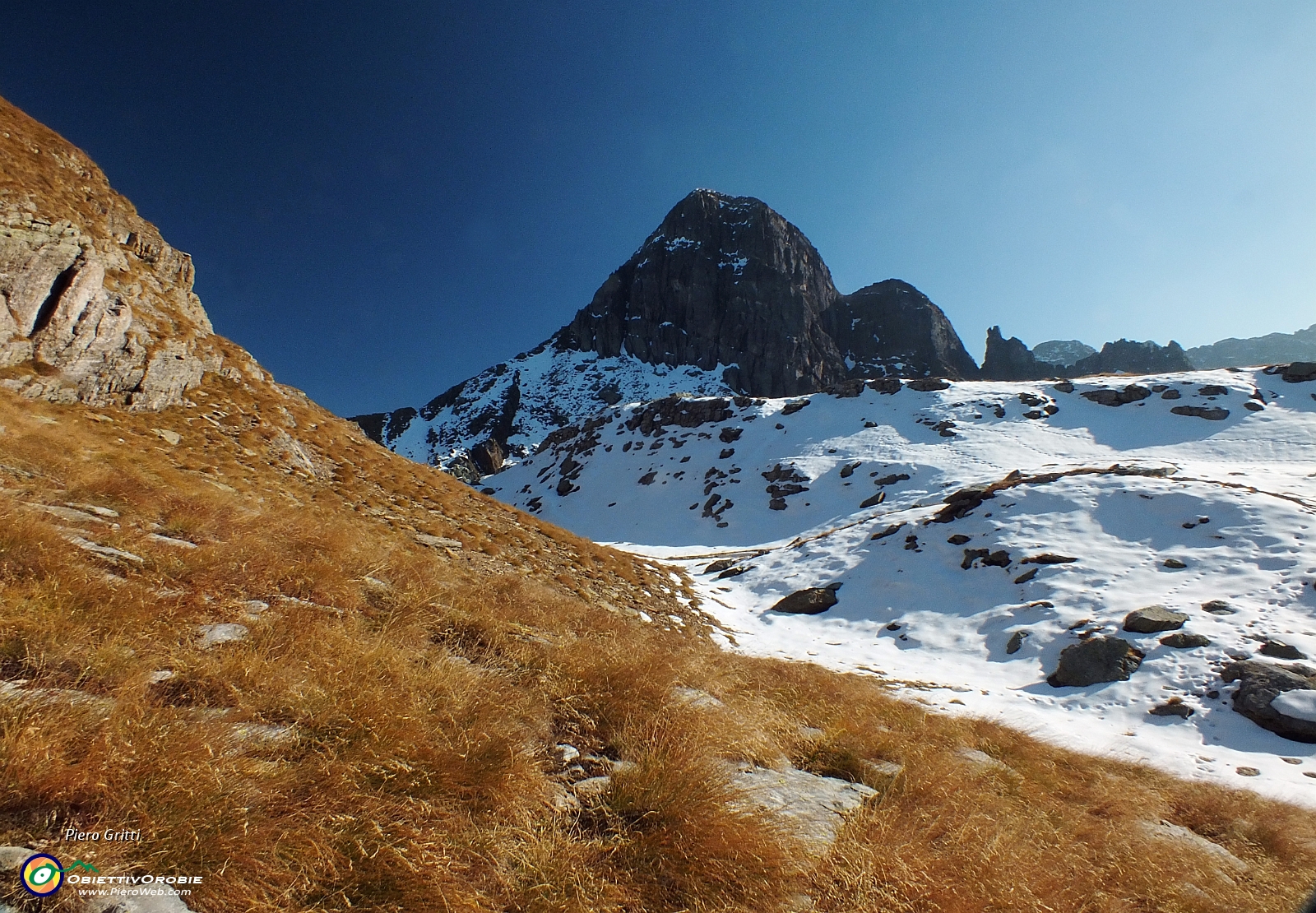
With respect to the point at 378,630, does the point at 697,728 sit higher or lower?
lower

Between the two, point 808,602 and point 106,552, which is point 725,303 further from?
point 106,552

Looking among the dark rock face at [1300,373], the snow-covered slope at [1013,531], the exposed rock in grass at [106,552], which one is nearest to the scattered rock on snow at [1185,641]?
the snow-covered slope at [1013,531]

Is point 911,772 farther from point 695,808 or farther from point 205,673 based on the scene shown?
point 205,673

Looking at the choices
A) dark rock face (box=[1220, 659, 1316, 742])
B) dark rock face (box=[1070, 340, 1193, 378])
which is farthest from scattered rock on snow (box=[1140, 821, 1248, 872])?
dark rock face (box=[1070, 340, 1193, 378])

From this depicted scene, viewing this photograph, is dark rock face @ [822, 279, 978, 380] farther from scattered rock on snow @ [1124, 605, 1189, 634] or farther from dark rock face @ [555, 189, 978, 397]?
scattered rock on snow @ [1124, 605, 1189, 634]

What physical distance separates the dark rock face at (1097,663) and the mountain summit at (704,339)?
113555 mm

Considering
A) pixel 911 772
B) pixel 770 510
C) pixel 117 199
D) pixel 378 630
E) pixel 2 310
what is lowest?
pixel 770 510

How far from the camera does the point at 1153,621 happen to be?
44.8 feet

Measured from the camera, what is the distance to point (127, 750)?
217cm

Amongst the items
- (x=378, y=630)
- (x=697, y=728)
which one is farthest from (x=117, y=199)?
(x=697, y=728)

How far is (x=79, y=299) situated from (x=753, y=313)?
5601 inches

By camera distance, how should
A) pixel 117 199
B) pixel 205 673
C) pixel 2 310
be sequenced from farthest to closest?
pixel 117 199 → pixel 2 310 → pixel 205 673

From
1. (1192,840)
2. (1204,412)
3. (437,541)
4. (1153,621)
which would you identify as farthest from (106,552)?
(1204,412)

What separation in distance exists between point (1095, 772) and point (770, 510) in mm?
31900
